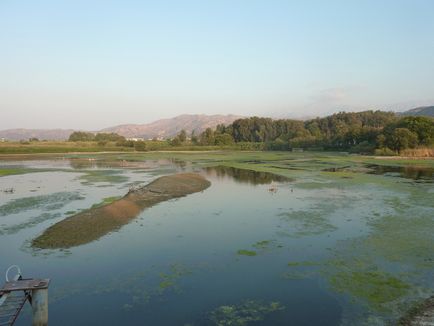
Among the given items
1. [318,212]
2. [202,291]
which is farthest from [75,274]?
[318,212]

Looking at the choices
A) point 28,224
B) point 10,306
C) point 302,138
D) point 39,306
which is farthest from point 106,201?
point 302,138

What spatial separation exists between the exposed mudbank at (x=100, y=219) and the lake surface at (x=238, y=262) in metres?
0.69

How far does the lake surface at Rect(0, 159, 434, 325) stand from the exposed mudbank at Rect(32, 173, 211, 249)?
69 cm

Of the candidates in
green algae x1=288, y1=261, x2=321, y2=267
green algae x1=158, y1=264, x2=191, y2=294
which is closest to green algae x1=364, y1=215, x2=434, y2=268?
green algae x1=288, y1=261, x2=321, y2=267

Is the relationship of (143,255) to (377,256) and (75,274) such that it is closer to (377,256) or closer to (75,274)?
(75,274)

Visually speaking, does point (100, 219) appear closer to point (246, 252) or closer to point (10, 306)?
point (246, 252)

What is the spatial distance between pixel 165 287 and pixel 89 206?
13.7 meters

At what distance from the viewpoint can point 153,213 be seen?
72.2 ft

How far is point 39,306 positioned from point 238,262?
22.4 feet

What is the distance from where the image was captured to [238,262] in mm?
13461

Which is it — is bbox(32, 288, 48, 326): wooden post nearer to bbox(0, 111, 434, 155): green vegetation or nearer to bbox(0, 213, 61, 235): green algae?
bbox(0, 213, 61, 235): green algae

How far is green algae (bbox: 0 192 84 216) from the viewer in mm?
23141

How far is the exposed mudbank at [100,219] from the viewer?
16.1 metres

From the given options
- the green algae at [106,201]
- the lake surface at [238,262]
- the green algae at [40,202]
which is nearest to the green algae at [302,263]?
the lake surface at [238,262]
